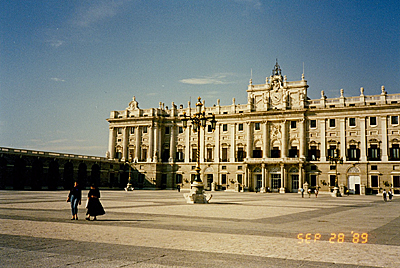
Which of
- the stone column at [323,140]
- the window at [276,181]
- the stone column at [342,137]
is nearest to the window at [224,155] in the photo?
the window at [276,181]

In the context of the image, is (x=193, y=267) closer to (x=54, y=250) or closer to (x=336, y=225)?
(x=54, y=250)

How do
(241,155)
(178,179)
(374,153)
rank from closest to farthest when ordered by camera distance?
(374,153) → (241,155) → (178,179)

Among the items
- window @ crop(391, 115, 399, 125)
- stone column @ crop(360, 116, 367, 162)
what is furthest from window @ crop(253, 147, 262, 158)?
window @ crop(391, 115, 399, 125)

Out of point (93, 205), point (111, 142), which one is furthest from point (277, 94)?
point (93, 205)

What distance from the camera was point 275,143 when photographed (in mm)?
71000

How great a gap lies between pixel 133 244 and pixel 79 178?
60.8 meters

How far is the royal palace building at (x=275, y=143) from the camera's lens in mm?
62969

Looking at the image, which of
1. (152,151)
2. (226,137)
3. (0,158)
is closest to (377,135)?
(226,137)

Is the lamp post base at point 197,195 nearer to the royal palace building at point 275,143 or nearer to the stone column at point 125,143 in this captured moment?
the royal palace building at point 275,143

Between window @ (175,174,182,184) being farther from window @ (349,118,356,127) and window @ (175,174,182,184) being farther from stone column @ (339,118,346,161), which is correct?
window @ (349,118,356,127)

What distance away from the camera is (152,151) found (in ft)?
258

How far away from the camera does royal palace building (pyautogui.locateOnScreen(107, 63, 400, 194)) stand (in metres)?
63.0

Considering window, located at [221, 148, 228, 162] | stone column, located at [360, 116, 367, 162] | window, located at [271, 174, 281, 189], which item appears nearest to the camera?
stone column, located at [360, 116, 367, 162]

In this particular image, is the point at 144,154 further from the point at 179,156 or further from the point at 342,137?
the point at 342,137
